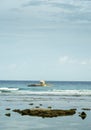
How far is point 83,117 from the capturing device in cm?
4450

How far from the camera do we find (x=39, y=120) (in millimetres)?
42062

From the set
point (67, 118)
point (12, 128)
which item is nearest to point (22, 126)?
point (12, 128)

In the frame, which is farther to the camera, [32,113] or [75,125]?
[32,113]

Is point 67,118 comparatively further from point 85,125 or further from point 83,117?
point 85,125

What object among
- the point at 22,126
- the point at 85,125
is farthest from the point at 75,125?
the point at 22,126

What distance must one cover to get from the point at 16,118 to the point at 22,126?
5767 mm

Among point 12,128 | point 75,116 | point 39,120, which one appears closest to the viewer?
point 12,128

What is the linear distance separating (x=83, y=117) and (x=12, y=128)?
1075 cm

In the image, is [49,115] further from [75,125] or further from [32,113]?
[75,125]

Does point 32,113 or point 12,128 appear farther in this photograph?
point 32,113

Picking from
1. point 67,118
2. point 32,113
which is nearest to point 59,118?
point 67,118

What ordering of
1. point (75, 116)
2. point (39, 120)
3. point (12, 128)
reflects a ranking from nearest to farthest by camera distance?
1. point (12, 128)
2. point (39, 120)
3. point (75, 116)

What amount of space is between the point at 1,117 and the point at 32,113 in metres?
4.47

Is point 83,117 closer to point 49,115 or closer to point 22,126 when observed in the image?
point 49,115
